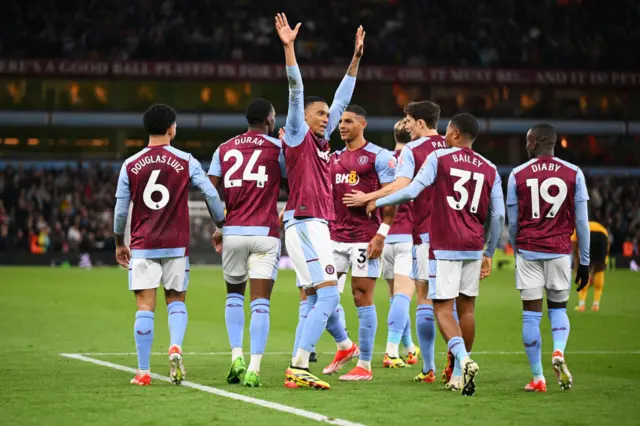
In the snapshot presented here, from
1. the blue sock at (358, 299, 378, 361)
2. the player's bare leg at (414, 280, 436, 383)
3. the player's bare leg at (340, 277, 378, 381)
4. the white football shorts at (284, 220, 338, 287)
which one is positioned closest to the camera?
the white football shorts at (284, 220, 338, 287)

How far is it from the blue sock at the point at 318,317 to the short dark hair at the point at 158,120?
6.44 feet

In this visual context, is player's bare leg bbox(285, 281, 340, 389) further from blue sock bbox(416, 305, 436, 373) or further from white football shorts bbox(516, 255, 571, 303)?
white football shorts bbox(516, 255, 571, 303)

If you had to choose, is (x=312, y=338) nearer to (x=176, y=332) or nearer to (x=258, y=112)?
(x=176, y=332)

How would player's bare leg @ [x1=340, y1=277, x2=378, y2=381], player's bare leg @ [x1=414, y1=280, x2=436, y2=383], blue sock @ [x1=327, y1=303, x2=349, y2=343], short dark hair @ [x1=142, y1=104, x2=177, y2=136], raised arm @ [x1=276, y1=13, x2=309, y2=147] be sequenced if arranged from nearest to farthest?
1. raised arm @ [x1=276, y1=13, x2=309, y2=147]
2. short dark hair @ [x1=142, y1=104, x2=177, y2=136]
3. player's bare leg @ [x1=414, y1=280, x2=436, y2=383]
4. player's bare leg @ [x1=340, y1=277, x2=378, y2=381]
5. blue sock @ [x1=327, y1=303, x2=349, y2=343]

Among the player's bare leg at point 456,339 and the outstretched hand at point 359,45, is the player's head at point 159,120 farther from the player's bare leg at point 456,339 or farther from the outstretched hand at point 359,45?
the player's bare leg at point 456,339

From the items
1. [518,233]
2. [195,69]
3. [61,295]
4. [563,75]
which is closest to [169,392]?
[518,233]

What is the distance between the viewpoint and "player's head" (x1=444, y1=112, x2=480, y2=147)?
9.45 m

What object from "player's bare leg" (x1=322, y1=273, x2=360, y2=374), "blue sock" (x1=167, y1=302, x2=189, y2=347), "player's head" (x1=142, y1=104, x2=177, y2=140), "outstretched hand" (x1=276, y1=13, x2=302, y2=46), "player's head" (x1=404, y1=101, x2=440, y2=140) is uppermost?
"outstretched hand" (x1=276, y1=13, x2=302, y2=46)

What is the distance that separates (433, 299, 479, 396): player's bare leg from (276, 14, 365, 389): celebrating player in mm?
913

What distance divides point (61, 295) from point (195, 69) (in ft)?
72.3

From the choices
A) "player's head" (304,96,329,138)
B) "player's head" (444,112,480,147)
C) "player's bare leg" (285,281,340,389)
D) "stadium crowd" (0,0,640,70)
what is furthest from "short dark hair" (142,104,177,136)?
"stadium crowd" (0,0,640,70)

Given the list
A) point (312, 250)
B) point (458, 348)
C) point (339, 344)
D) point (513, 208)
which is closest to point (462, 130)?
point (513, 208)

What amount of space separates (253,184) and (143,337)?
164cm

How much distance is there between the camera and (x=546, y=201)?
31.3ft
